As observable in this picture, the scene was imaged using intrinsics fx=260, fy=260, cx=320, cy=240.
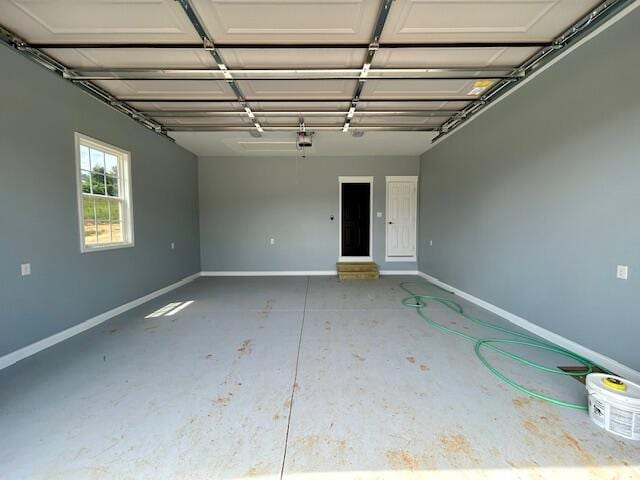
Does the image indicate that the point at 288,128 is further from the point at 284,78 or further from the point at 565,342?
the point at 565,342

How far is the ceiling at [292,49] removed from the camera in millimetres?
1974

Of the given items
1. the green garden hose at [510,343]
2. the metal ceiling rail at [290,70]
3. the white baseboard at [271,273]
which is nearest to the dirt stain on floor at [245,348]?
the green garden hose at [510,343]

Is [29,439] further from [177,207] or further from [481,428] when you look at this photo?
[177,207]

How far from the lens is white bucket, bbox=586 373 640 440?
1.45 m

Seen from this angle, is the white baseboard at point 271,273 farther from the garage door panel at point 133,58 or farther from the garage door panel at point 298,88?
the garage door panel at point 133,58

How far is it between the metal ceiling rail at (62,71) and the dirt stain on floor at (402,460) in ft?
13.5

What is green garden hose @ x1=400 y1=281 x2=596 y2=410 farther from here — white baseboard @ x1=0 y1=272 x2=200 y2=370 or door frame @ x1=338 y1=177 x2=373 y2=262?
white baseboard @ x1=0 y1=272 x2=200 y2=370

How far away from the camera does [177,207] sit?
5.05 metres

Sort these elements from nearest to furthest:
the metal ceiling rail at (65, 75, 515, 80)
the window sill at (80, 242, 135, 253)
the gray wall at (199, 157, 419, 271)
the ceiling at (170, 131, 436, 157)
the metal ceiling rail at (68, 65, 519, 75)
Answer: the metal ceiling rail at (68, 65, 519, 75) < the metal ceiling rail at (65, 75, 515, 80) < the window sill at (80, 242, 135, 253) < the ceiling at (170, 131, 436, 157) < the gray wall at (199, 157, 419, 271)

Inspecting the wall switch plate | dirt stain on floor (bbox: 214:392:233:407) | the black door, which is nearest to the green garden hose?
the wall switch plate

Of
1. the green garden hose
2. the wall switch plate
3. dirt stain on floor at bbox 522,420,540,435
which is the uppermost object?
the wall switch plate

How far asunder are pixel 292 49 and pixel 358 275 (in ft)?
14.1

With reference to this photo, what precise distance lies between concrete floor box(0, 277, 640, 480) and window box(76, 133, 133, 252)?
1203mm

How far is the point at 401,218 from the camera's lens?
6.17 metres
